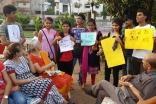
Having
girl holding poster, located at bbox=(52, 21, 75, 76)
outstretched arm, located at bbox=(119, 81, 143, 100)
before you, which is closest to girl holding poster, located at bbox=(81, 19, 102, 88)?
girl holding poster, located at bbox=(52, 21, 75, 76)

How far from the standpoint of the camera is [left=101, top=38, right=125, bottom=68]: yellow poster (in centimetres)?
400

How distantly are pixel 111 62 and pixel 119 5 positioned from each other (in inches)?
151

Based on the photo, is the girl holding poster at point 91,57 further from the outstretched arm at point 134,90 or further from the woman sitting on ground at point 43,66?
the outstretched arm at point 134,90

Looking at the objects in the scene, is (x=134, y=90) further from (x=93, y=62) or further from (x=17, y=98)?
(x=93, y=62)

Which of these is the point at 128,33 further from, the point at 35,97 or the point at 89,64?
the point at 35,97

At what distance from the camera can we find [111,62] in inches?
160

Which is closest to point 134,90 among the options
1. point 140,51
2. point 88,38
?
point 140,51

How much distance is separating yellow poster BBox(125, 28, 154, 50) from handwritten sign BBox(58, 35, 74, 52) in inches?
44.1

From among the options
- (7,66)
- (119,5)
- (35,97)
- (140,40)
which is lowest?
(35,97)

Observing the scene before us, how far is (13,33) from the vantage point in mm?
3828

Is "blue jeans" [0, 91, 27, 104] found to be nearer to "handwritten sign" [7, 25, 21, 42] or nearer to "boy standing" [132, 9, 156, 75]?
"handwritten sign" [7, 25, 21, 42]

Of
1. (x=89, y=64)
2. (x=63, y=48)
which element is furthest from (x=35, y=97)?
(x=89, y=64)

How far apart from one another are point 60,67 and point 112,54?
3.79ft

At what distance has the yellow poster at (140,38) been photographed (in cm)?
362
